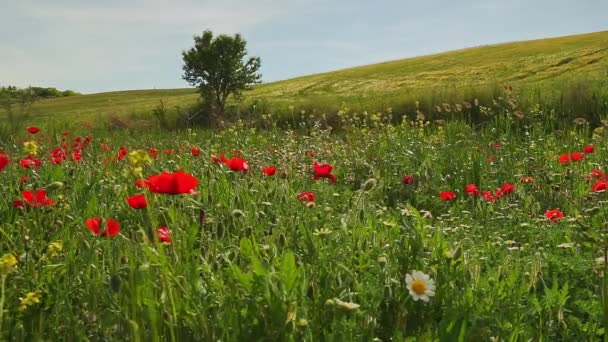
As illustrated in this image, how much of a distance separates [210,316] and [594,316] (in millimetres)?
1405

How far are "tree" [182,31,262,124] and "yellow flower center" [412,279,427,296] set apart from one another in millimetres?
22476

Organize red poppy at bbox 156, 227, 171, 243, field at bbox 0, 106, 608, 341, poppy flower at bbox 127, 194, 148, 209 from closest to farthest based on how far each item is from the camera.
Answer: field at bbox 0, 106, 608, 341
red poppy at bbox 156, 227, 171, 243
poppy flower at bbox 127, 194, 148, 209

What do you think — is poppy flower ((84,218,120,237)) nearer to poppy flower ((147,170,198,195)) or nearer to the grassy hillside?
poppy flower ((147,170,198,195))

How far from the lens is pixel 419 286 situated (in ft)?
6.27

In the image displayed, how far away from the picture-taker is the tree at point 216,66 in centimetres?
2416

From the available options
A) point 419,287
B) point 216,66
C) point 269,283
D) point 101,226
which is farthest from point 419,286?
point 216,66

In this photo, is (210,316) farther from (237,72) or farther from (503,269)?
(237,72)

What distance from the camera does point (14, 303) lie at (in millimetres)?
2072

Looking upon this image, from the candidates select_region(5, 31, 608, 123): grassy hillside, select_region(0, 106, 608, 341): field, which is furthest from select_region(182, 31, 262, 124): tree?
select_region(0, 106, 608, 341): field

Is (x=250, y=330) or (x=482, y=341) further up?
(x=250, y=330)

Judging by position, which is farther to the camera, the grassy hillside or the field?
the grassy hillside

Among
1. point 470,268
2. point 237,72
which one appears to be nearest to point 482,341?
point 470,268

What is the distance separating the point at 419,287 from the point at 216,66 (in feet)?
75.7

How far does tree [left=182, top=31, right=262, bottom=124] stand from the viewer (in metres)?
24.2
